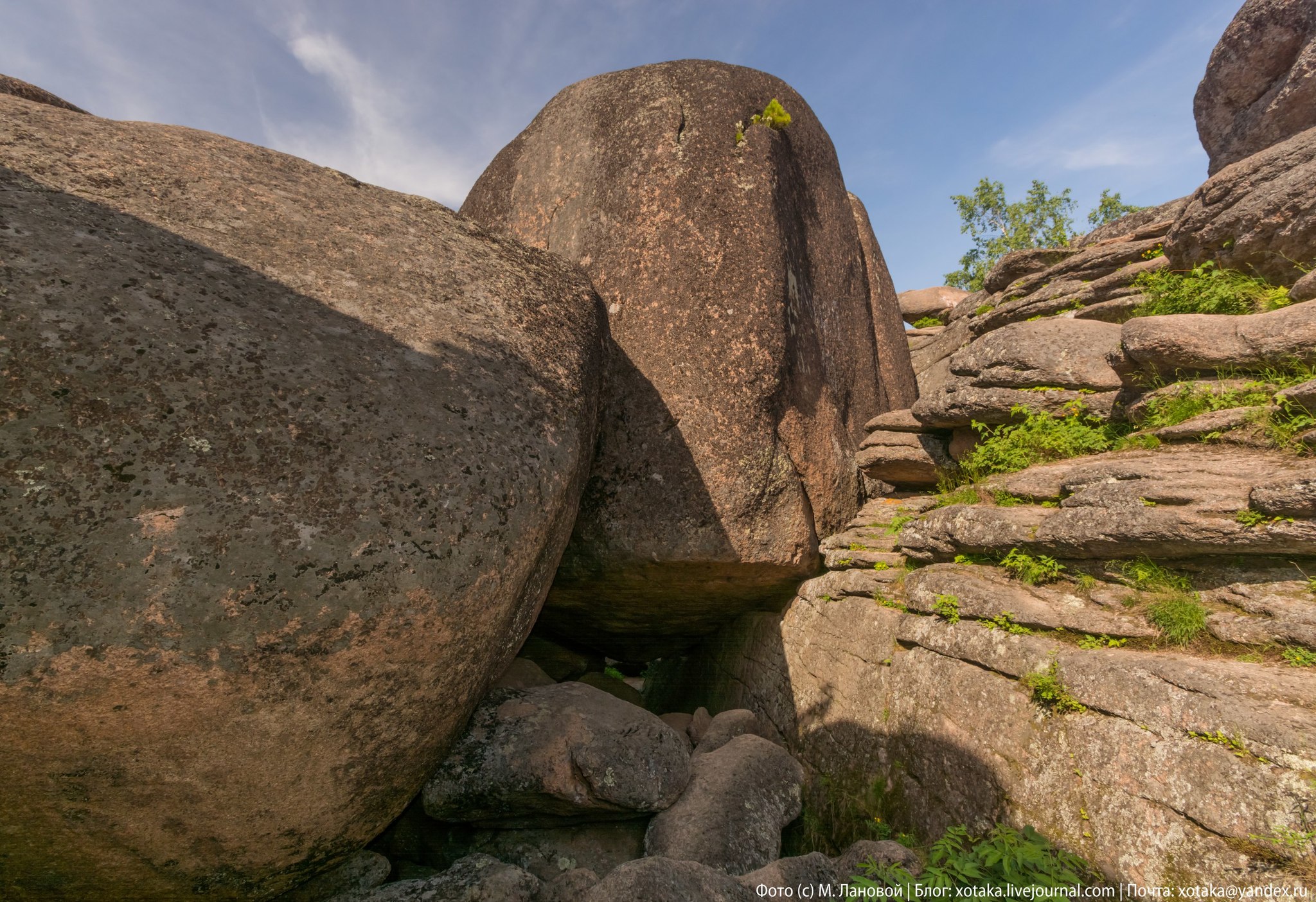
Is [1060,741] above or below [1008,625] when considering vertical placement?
below

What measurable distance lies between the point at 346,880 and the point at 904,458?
613cm

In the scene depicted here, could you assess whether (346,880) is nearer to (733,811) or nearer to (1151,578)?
(733,811)

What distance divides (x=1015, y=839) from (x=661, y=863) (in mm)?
2001

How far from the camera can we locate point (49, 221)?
3.48 metres

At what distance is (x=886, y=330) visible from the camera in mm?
9406

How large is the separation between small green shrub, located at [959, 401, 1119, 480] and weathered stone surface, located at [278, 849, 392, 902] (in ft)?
19.2

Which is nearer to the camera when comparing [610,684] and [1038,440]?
[1038,440]

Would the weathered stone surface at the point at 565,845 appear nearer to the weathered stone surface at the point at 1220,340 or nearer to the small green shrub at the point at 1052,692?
the small green shrub at the point at 1052,692

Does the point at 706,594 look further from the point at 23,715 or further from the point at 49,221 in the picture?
the point at 49,221

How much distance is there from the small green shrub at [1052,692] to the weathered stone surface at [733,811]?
6.04 feet

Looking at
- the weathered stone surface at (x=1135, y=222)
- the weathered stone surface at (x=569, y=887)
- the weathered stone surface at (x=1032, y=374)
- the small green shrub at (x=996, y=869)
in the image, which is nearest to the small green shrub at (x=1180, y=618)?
the small green shrub at (x=996, y=869)

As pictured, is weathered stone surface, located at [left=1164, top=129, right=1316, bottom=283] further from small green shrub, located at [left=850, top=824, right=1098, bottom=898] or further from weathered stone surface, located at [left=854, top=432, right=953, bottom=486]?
small green shrub, located at [left=850, top=824, right=1098, bottom=898]

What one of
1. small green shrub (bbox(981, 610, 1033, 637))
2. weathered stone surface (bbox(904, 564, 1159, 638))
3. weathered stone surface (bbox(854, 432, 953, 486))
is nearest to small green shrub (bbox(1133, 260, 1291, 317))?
weathered stone surface (bbox(854, 432, 953, 486))

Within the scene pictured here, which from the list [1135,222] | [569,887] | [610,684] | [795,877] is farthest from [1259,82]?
[569,887]
